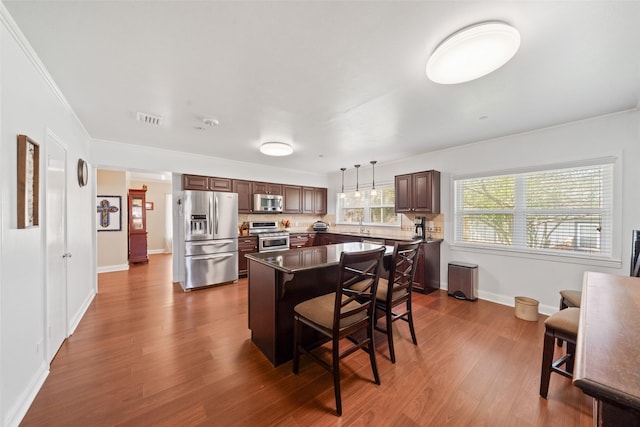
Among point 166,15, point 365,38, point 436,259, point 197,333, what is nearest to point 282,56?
point 365,38

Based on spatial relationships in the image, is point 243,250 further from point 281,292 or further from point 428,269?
point 428,269

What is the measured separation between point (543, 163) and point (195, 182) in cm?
563

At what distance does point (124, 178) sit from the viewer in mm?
5582

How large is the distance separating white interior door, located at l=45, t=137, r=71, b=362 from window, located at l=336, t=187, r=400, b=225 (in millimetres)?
4607

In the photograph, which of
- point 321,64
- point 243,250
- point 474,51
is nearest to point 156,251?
point 243,250

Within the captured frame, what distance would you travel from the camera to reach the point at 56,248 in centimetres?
231

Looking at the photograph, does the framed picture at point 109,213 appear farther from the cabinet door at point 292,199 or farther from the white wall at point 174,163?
the cabinet door at point 292,199

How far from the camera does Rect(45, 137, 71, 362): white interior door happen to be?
211 cm

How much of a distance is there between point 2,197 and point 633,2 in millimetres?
3763

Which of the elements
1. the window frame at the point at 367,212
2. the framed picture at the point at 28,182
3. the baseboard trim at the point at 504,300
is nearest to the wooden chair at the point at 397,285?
the baseboard trim at the point at 504,300

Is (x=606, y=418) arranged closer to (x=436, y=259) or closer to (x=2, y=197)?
(x=2, y=197)

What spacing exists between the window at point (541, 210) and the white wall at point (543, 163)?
134mm

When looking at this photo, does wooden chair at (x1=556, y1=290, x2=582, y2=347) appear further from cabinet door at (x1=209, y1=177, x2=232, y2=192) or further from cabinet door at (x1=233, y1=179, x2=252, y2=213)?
cabinet door at (x1=209, y1=177, x2=232, y2=192)

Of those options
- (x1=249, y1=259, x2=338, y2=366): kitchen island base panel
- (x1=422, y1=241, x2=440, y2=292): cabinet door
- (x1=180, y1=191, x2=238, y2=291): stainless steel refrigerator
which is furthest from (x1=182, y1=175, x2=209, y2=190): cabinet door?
(x1=422, y1=241, x2=440, y2=292): cabinet door
